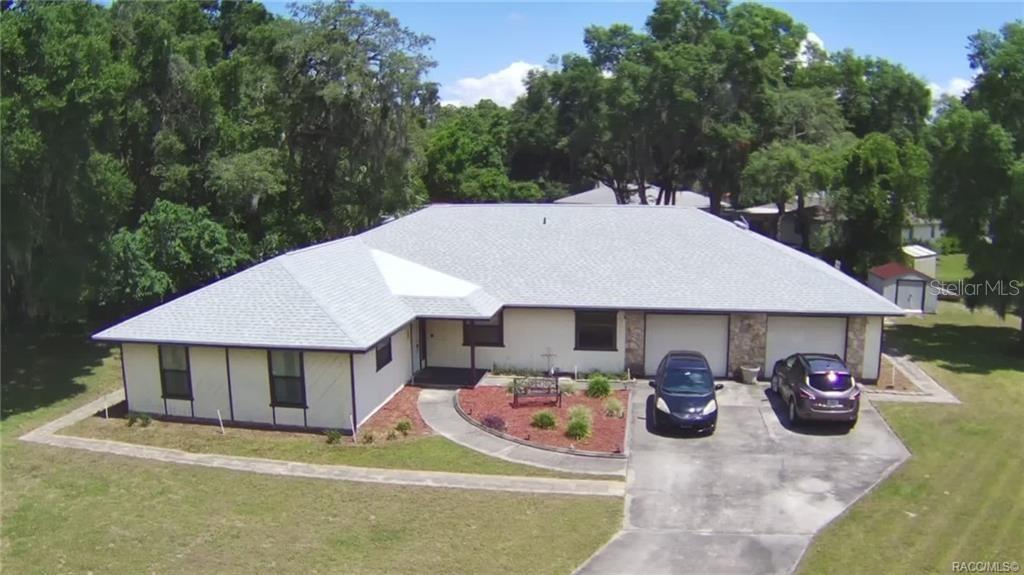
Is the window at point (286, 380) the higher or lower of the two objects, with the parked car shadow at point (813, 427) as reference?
higher

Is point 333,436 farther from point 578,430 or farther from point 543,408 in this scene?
point 578,430

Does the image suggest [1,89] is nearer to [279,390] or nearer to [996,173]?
[279,390]

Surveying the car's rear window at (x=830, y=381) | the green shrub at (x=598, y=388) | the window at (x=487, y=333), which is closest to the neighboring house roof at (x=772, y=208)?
the window at (x=487, y=333)

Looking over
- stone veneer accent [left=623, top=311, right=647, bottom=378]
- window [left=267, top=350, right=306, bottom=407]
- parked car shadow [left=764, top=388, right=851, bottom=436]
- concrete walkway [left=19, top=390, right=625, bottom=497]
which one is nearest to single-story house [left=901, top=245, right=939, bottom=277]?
stone veneer accent [left=623, top=311, right=647, bottom=378]

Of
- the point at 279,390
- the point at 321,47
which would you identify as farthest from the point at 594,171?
the point at 279,390

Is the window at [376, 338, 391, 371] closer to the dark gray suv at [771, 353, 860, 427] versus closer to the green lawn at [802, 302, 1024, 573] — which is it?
the dark gray suv at [771, 353, 860, 427]

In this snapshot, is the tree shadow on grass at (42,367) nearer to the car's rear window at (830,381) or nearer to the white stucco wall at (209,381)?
the white stucco wall at (209,381)
